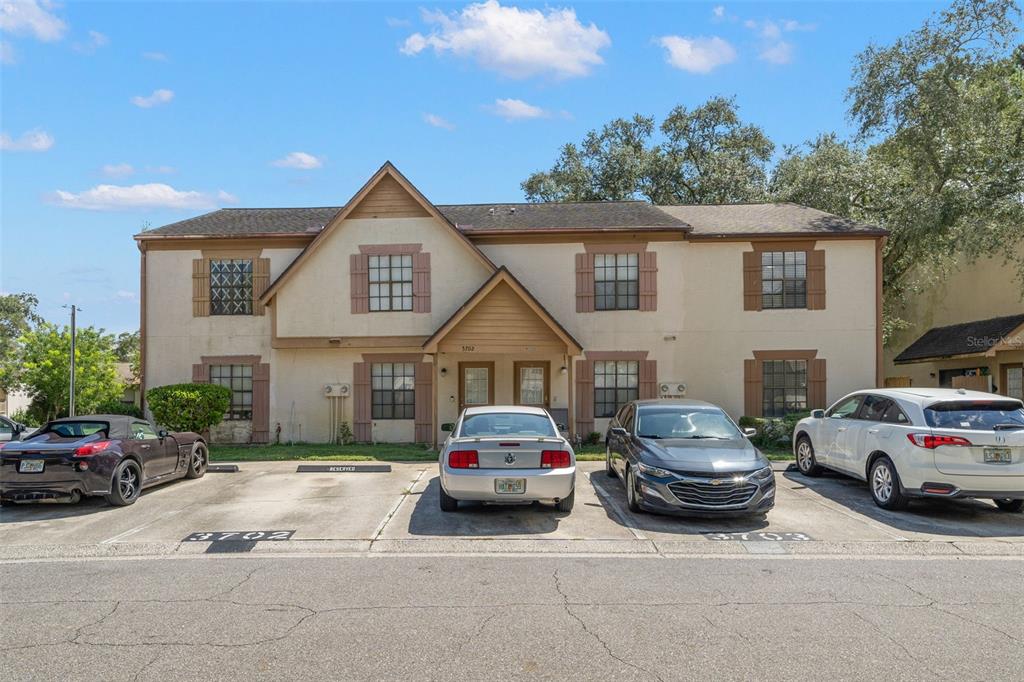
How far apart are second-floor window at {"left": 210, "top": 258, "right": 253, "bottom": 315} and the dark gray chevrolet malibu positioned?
12.8 m

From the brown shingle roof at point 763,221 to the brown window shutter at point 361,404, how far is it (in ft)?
31.0

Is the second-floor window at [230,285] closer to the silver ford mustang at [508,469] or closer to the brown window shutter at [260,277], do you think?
the brown window shutter at [260,277]

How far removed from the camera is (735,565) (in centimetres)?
768

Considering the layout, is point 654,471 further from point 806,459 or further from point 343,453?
point 343,453

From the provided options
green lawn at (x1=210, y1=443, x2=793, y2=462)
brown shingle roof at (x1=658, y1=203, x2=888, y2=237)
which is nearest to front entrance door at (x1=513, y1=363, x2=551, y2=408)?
green lawn at (x1=210, y1=443, x2=793, y2=462)

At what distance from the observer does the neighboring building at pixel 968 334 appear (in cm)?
1942

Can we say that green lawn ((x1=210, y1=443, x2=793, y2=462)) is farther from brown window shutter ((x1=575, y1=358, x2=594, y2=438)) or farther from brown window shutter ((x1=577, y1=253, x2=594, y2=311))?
brown window shutter ((x1=577, y1=253, x2=594, y2=311))

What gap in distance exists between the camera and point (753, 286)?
63.0ft

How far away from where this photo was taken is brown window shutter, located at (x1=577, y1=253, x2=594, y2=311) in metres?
19.2

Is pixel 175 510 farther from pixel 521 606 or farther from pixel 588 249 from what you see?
pixel 588 249

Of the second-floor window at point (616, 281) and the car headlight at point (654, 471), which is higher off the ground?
the second-floor window at point (616, 281)

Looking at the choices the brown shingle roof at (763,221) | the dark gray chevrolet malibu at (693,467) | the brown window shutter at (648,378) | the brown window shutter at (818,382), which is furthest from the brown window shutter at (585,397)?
the dark gray chevrolet malibu at (693,467)

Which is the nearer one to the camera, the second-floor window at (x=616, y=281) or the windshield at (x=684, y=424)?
the windshield at (x=684, y=424)

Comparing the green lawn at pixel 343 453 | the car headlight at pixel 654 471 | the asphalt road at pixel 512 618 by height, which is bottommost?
the green lawn at pixel 343 453
